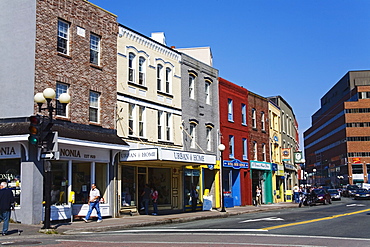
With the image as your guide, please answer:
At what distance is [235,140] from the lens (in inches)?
1503

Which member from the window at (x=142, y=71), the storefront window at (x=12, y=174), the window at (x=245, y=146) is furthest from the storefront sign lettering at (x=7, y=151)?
the window at (x=245, y=146)

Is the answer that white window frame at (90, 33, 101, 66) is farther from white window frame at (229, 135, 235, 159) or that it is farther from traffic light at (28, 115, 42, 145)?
white window frame at (229, 135, 235, 159)

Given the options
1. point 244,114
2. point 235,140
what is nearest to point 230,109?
point 235,140

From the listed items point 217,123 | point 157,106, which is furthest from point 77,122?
point 217,123

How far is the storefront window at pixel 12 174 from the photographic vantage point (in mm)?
19812

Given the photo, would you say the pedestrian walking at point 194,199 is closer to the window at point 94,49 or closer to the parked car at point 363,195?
the window at point 94,49

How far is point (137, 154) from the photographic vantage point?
949 inches

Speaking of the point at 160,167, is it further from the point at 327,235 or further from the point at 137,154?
the point at 327,235

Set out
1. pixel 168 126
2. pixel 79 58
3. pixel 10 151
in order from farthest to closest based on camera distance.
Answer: pixel 168 126, pixel 79 58, pixel 10 151

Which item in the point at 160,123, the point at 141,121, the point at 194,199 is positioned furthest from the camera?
the point at 194,199

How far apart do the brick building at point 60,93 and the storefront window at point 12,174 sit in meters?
0.04

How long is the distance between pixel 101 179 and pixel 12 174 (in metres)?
4.87

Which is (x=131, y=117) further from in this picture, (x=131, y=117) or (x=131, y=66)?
(x=131, y=66)

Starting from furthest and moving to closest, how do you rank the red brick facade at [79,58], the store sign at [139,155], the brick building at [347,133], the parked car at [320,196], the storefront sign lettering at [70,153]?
the brick building at [347,133]
the parked car at [320,196]
the store sign at [139,155]
the storefront sign lettering at [70,153]
the red brick facade at [79,58]
